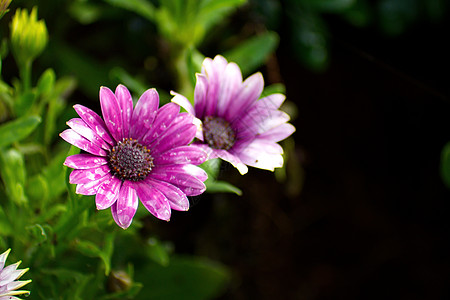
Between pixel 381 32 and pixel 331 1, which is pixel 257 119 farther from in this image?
pixel 381 32

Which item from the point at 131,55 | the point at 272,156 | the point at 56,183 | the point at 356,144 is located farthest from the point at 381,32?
the point at 56,183

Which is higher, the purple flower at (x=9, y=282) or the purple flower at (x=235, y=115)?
the purple flower at (x=235, y=115)

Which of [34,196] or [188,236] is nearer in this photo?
[34,196]

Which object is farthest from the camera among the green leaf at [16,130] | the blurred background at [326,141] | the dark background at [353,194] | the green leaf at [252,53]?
the dark background at [353,194]

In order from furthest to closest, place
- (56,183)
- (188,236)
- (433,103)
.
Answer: (433,103) → (188,236) → (56,183)

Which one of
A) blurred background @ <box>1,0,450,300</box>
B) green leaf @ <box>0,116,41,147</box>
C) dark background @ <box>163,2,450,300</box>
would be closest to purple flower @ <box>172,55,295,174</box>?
green leaf @ <box>0,116,41,147</box>

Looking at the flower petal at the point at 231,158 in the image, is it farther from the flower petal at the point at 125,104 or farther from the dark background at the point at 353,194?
the dark background at the point at 353,194

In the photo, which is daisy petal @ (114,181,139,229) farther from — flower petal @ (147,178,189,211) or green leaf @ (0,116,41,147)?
green leaf @ (0,116,41,147)

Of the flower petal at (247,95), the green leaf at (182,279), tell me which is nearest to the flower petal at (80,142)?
the flower petal at (247,95)

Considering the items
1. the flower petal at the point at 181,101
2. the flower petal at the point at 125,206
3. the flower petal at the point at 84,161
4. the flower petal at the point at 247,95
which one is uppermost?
the flower petal at the point at 247,95
